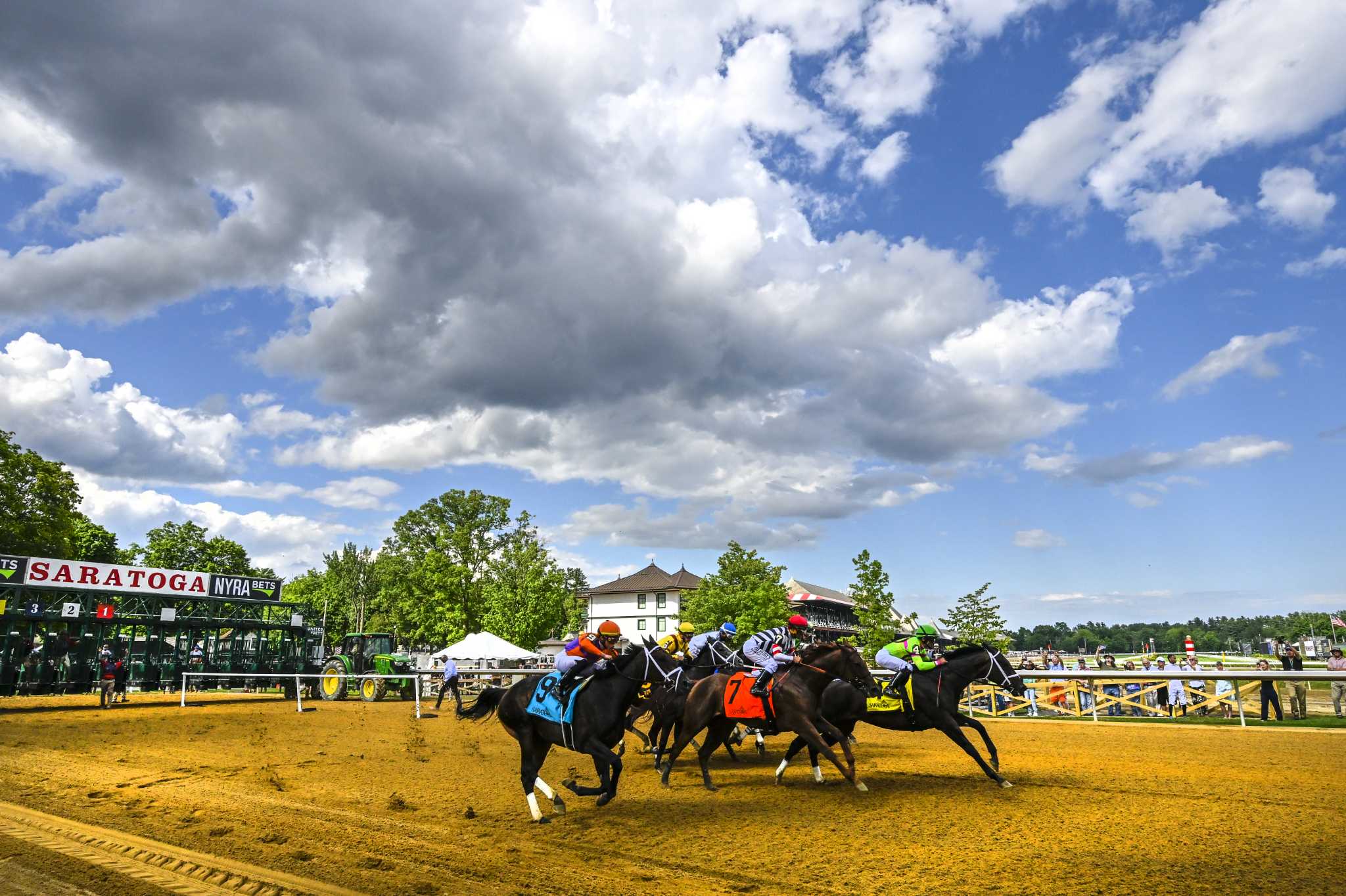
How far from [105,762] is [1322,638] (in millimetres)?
98257

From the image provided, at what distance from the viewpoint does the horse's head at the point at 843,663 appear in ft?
33.3

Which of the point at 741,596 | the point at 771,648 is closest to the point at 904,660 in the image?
the point at 771,648

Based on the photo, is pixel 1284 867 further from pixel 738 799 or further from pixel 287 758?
pixel 287 758

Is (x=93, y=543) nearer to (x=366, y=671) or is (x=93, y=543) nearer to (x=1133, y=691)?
(x=366, y=671)

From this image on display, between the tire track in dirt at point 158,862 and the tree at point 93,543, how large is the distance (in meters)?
59.0

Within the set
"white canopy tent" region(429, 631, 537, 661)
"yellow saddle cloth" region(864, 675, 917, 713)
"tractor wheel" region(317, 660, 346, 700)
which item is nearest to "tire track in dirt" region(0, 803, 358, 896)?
"yellow saddle cloth" region(864, 675, 917, 713)

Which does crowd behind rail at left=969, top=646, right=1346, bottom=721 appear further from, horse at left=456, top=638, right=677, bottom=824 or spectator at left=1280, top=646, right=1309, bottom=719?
horse at left=456, top=638, right=677, bottom=824

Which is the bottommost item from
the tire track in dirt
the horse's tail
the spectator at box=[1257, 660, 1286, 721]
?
the spectator at box=[1257, 660, 1286, 721]

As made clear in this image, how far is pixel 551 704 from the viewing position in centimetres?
898

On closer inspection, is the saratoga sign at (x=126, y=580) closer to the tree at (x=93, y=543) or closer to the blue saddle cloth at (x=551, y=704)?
the blue saddle cloth at (x=551, y=704)

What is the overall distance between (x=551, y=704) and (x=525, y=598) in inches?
1642

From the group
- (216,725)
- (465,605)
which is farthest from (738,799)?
(465,605)

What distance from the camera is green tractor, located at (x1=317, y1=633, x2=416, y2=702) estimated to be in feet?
103

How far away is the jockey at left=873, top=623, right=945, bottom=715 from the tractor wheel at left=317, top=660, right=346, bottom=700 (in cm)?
2699
